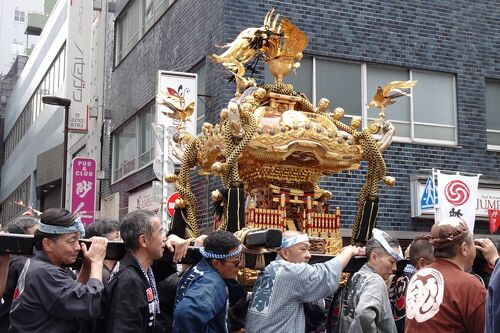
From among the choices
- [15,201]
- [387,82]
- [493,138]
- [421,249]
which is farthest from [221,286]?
[15,201]

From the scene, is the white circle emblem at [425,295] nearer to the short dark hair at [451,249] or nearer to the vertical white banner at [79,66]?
the short dark hair at [451,249]

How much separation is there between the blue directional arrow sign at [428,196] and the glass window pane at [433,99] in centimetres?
154

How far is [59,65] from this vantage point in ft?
88.2

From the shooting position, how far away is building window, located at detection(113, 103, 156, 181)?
16.1 meters

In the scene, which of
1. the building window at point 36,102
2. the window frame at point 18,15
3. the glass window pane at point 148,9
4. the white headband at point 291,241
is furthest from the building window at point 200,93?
the window frame at point 18,15

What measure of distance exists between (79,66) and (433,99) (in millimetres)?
10112

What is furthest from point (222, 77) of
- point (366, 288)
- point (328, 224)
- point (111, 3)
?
point (111, 3)

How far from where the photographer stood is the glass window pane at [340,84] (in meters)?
12.4

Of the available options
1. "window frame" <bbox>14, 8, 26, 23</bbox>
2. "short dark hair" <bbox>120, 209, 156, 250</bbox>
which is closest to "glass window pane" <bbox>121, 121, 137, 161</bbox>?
"short dark hair" <bbox>120, 209, 156, 250</bbox>

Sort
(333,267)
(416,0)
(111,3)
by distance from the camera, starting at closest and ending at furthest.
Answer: (333,267)
(416,0)
(111,3)

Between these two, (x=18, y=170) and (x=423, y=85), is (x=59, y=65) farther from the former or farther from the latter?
(x=423, y=85)

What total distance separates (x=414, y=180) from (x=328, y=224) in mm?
6639

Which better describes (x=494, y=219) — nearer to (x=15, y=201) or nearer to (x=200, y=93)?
(x=200, y=93)

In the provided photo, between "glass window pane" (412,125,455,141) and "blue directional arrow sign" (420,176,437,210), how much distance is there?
3.73ft
